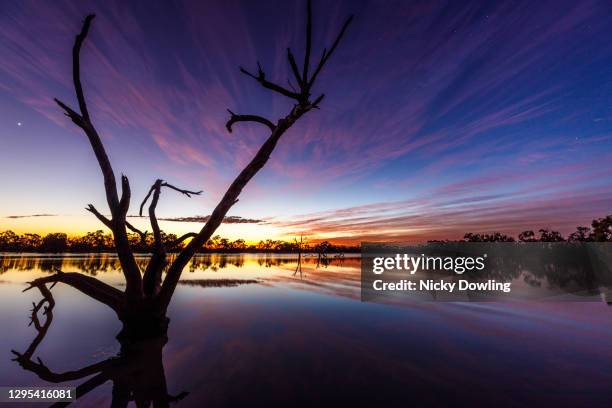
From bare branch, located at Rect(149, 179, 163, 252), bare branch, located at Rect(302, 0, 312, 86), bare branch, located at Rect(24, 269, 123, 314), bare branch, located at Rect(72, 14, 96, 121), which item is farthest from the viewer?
bare branch, located at Rect(149, 179, 163, 252)

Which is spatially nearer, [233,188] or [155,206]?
[233,188]

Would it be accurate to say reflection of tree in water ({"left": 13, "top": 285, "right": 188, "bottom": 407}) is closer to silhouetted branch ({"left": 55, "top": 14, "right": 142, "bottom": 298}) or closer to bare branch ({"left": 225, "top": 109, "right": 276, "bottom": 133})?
silhouetted branch ({"left": 55, "top": 14, "right": 142, "bottom": 298})

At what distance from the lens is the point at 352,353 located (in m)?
7.54

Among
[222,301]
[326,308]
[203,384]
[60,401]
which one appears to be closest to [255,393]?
[203,384]

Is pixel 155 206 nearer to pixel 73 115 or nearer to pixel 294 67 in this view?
pixel 73 115

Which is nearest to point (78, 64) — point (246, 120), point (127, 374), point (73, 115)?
point (73, 115)

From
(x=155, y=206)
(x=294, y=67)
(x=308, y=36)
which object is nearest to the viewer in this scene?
(x=308, y=36)

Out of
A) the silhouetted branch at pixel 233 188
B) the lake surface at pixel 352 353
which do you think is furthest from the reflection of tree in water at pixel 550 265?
the silhouetted branch at pixel 233 188

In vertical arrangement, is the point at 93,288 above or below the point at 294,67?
below

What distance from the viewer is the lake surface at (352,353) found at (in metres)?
5.27

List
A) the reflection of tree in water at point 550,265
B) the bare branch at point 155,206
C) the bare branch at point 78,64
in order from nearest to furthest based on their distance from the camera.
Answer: the bare branch at point 78,64
the bare branch at point 155,206
the reflection of tree in water at point 550,265

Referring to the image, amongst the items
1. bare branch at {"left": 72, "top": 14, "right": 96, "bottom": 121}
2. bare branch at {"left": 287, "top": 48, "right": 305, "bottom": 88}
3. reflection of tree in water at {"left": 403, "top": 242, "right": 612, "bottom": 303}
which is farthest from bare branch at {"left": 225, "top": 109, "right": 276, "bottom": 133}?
reflection of tree in water at {"left": 403, "top": 242, "right": 612, "bottom": 303}

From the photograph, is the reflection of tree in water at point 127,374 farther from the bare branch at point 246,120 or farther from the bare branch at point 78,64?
the bare branch at point 246,120

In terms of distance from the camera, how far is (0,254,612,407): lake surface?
5.27 m
